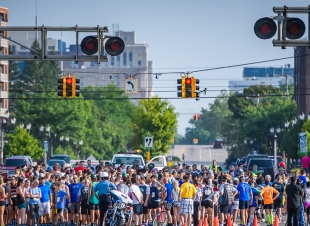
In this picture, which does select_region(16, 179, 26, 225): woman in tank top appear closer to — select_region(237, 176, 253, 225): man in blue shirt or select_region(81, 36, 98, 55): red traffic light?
select_region(237, 176, 253, 225): man in blue shirt

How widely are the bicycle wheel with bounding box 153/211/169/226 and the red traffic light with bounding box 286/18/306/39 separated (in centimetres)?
1016

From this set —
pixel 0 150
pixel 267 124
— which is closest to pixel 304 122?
pixel 267 124

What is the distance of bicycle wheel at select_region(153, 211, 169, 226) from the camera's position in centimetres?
2819

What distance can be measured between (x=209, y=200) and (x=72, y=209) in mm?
4766

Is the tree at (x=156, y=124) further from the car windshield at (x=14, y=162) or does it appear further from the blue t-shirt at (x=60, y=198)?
the blue t-shirt at (x=60, y=198)

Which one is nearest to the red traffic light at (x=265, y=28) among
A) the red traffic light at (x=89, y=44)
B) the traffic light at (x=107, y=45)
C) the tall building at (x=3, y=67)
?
the traffic light at (x=107, y=45)

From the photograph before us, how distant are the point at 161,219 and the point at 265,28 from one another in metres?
10.5

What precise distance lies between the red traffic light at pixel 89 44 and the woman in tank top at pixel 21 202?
28.1 feet

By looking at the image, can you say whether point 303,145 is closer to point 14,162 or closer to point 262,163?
point 262,163

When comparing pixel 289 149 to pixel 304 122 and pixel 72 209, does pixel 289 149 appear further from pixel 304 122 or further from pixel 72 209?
pixel 72 209

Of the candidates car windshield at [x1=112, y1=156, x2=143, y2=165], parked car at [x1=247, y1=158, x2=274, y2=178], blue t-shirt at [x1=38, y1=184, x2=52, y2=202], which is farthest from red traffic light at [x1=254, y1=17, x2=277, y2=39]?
car windshield at [x1=112, y1=156, x2=143, y2=165]

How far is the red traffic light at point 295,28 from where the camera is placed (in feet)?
63.6

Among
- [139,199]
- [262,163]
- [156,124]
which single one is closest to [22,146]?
[156,124]

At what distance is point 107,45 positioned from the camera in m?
21.5
